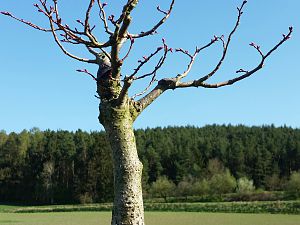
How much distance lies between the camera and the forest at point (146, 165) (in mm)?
92562

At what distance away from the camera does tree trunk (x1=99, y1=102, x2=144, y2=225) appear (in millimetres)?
3465

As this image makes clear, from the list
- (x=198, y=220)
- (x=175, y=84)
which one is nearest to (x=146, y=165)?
(x=198, y=220)

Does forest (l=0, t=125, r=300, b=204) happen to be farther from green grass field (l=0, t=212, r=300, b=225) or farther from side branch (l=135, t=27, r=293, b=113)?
side branch (l=135, t=27, r=293, b=113)

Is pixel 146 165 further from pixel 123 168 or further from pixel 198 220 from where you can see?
pixel 123 168

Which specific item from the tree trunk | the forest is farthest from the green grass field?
the forest

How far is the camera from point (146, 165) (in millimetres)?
106000

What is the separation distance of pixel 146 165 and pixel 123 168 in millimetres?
103193

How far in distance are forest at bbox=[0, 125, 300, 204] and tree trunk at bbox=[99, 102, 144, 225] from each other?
277 feet

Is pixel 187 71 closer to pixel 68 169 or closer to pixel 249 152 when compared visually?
pixel 68 169

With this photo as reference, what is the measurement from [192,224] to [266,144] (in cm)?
9083

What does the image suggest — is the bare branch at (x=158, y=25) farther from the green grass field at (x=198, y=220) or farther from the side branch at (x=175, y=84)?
the green grass field at (x=198, y=220)

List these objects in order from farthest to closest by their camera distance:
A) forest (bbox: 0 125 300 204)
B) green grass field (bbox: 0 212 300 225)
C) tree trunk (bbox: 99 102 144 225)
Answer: forest (bbox: 0 125 300 204)
green grass field (bbox: 0 212 300 225)
tree trunk (bbox: 99 102 144 225)

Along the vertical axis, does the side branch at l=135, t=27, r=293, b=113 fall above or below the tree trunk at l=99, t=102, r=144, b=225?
above

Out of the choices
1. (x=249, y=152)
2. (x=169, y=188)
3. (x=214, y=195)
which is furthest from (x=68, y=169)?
(x=249, y=152)
